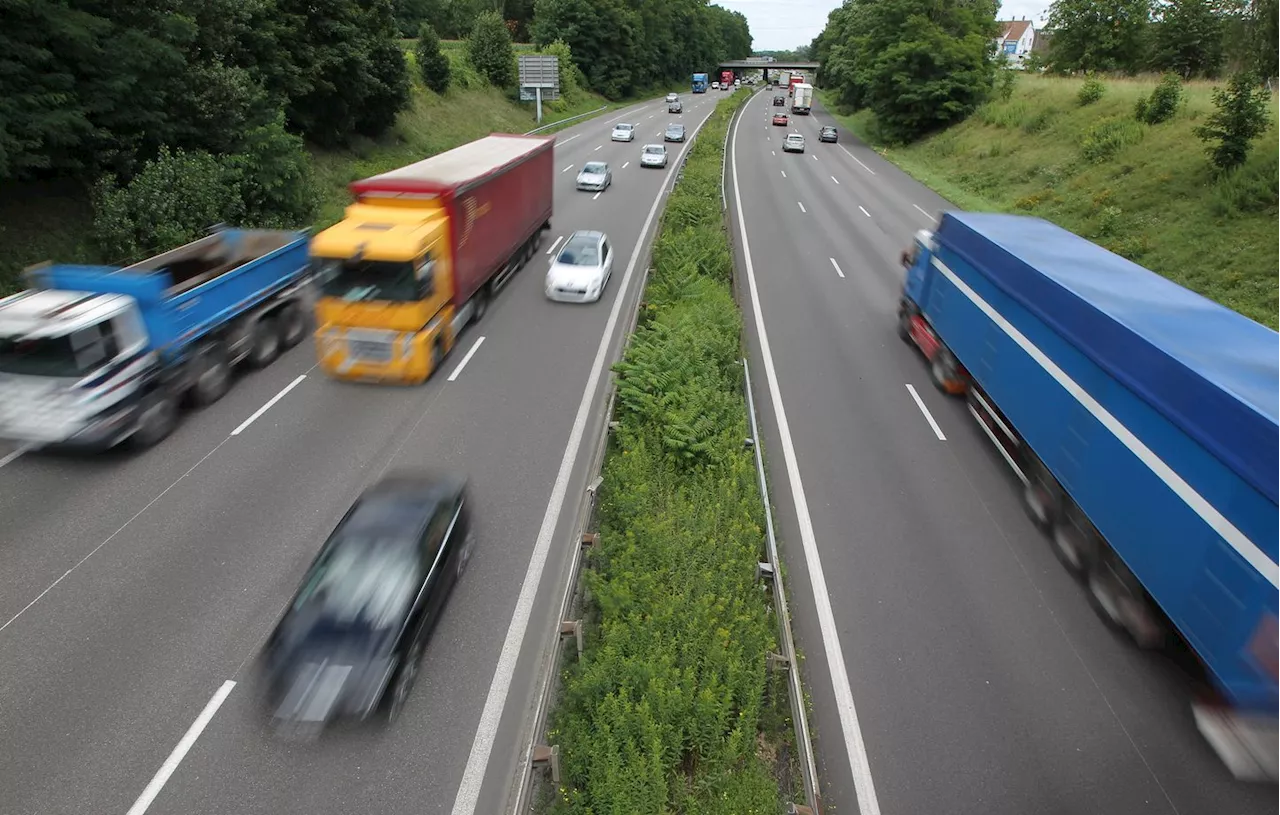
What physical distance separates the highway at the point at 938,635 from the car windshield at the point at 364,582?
475 centimetres

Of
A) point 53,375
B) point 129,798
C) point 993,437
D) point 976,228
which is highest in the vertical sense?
point 976,228

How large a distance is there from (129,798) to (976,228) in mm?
15525

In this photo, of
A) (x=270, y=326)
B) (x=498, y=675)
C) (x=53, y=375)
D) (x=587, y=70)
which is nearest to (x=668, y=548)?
(x=498, y=675)

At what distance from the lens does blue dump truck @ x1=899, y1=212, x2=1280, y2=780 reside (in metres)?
6.95

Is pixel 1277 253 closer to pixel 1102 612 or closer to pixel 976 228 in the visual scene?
pixel 976 228

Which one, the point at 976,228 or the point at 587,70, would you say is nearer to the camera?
the point at 976,228

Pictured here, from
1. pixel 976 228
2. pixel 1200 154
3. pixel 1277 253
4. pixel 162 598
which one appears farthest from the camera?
pixel 1200 154

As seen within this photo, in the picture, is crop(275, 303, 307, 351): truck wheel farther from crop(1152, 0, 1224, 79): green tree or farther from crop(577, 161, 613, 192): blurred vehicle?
crop(1152, 0, 1224, 79): green tree

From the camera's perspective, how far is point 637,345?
15.7 metres

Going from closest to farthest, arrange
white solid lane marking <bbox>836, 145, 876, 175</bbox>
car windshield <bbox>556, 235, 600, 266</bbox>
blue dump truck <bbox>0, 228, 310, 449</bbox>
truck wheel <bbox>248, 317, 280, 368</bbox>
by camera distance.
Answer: blue dump truck <bbox>0, 228, 310, 449</bbox> → truck wheel <bbox>248, 317, 280, 368</bbox> → car windshield <bbox>556, 235, 600, 266</bbox> → white solid lane marking <bbox>836, 145, 876, 175</bbox>

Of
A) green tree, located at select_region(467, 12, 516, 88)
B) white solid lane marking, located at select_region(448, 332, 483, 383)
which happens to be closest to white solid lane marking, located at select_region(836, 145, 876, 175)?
green tree, located at select_region(467, 12, 516, 88)

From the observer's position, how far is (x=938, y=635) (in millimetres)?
9289

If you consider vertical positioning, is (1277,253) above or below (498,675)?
above

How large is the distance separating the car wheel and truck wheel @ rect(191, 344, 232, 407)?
847 centimetres
